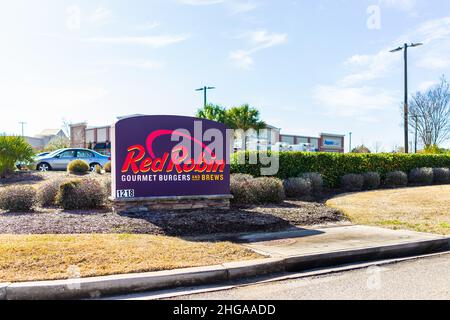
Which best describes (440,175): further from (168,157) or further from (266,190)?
(168,157)

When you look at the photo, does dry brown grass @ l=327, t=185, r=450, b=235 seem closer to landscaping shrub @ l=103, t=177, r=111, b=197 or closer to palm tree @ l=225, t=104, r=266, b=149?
landscaping shrub @ l=103, t=177, r=111, b=197

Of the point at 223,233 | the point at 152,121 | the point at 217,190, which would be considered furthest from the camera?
the point at 217,190

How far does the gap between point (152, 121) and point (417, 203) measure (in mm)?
8652

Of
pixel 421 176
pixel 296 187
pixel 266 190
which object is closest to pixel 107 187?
pixel 266 190

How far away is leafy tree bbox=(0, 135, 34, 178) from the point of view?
19.4 metres

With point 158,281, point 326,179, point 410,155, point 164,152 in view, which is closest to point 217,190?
point 164,152

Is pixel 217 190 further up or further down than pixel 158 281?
further up

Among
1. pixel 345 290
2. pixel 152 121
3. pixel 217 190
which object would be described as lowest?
pixel 345 290

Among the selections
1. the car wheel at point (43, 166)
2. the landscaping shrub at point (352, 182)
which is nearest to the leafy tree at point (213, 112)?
the car wheel at point (43, 166)

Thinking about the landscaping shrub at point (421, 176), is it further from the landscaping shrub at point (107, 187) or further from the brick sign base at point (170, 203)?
the landscaping shrub at point (107, 187)

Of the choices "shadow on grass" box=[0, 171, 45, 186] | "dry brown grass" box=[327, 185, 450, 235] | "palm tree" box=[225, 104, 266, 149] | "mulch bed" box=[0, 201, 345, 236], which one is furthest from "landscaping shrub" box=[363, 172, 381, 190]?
"palm tree" box=[225, 104, 266, 149]
